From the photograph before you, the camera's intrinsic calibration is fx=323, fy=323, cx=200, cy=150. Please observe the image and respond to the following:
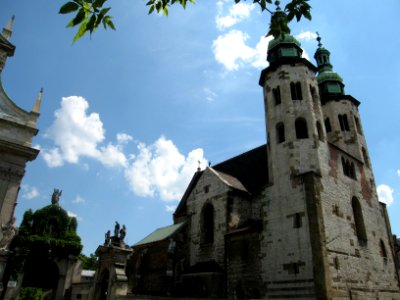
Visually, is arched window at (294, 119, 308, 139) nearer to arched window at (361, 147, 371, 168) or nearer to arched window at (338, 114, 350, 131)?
arched window at (338, 114, 350, 131)

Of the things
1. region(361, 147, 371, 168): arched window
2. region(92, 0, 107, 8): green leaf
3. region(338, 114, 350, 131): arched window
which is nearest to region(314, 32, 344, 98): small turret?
region(338, 114, 350, 131): arched window

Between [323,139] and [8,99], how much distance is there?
21905 millimetres

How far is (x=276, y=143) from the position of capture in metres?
22.3

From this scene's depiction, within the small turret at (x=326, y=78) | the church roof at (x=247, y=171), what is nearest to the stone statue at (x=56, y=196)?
the church roof at (x=247, y=171)

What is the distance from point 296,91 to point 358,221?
9.88m

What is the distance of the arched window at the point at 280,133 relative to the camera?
22344mm

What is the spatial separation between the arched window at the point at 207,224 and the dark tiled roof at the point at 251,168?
11.1ft

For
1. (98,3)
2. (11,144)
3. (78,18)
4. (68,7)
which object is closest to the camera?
(68,7)

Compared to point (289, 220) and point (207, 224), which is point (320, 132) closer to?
point (289, 220)

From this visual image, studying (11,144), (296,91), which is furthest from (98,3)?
(296,91)

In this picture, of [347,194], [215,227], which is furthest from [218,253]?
[347,194]

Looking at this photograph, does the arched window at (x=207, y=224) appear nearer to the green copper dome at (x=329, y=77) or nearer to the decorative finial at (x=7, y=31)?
the green copper dome at (x=329, y=77)

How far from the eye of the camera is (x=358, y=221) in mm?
21656

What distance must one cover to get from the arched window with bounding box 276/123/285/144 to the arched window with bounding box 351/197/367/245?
6301 mm
